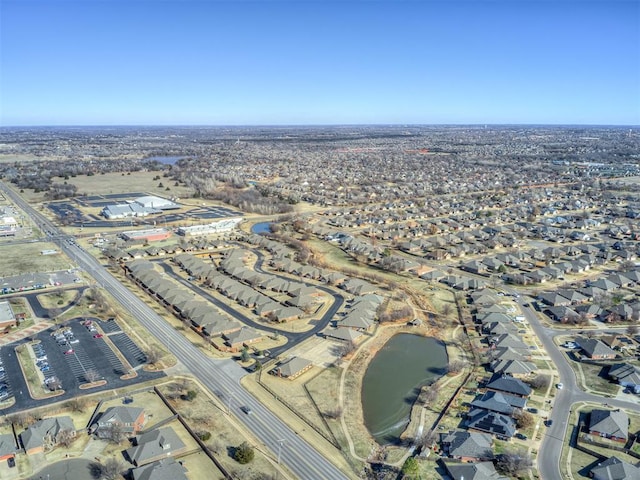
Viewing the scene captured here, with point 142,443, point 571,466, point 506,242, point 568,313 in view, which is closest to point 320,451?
point 142,443

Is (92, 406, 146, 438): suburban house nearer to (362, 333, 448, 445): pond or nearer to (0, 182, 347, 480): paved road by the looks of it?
(0, 182, 347, 480): paved road

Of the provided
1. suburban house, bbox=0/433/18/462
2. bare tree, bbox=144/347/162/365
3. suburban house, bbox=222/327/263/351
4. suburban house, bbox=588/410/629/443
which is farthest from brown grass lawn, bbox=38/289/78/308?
suburban house, bbox=588/410/629/443

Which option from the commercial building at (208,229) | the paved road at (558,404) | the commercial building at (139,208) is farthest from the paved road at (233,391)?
the commercial building at (139,208)

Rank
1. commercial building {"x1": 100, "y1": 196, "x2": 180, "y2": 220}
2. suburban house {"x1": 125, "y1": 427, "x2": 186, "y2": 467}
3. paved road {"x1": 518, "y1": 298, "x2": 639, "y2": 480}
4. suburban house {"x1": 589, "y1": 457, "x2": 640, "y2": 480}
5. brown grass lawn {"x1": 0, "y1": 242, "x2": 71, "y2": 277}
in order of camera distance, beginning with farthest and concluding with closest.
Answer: commercial building {"x1": 100, "y1": 196, "x2": 180, "y2": 220}
brown grass lawn {"x1": 0, "y1": 242, "x2": 71, "y2": 277}
paved road {"x1": 518, "y1": 298, "x2": 639, "y2": 480}
suburban house {"x1": 125, "y1": 427, "x2": 186, "y2": 467}
suburban house {"x1": 589, "y1": 457, "x2": 640, "y2": 480}

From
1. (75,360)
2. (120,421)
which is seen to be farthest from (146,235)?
(120,421)

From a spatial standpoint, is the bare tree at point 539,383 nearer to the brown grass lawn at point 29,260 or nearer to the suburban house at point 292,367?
the suburban house at point 292,367
